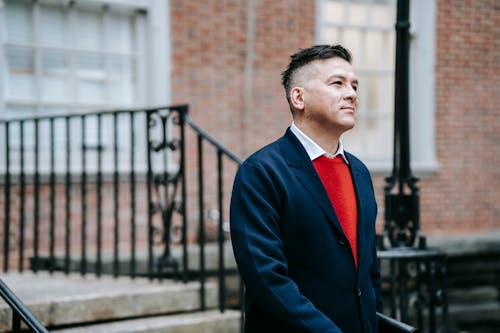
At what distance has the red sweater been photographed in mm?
2119

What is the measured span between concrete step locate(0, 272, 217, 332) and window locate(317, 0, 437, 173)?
3732 millimetres

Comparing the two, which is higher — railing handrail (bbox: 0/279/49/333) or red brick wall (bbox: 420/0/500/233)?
red brick wall (bbox: 420/0/500/233)

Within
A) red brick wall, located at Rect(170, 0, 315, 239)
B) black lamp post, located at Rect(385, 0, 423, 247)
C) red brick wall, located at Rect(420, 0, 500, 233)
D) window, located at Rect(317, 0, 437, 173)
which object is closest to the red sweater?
black lamp post, located at Rect(385, 0, 423, 247)

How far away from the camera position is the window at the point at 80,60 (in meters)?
5.63

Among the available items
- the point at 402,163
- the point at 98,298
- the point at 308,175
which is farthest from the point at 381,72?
the point at 308,175

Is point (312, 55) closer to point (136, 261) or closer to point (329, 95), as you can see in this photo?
point (329, 95)

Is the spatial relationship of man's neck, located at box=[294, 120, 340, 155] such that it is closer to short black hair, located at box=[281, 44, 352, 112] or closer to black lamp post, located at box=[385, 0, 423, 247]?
short black hair, located at box=[281, 44, 352, 112]

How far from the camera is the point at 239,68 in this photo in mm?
6469

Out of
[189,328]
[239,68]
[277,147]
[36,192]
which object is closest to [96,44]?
[239,68]

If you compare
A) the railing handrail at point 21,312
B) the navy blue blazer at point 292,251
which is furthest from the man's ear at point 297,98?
the railing handrail at point 21,312

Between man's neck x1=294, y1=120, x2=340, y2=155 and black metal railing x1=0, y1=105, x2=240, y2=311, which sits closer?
man's neck x1=294, y1=120, x2=340, y2=155

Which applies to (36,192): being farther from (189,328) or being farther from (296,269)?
(296,269)

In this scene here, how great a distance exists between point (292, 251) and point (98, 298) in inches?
80.6

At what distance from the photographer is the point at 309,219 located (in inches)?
79.7
